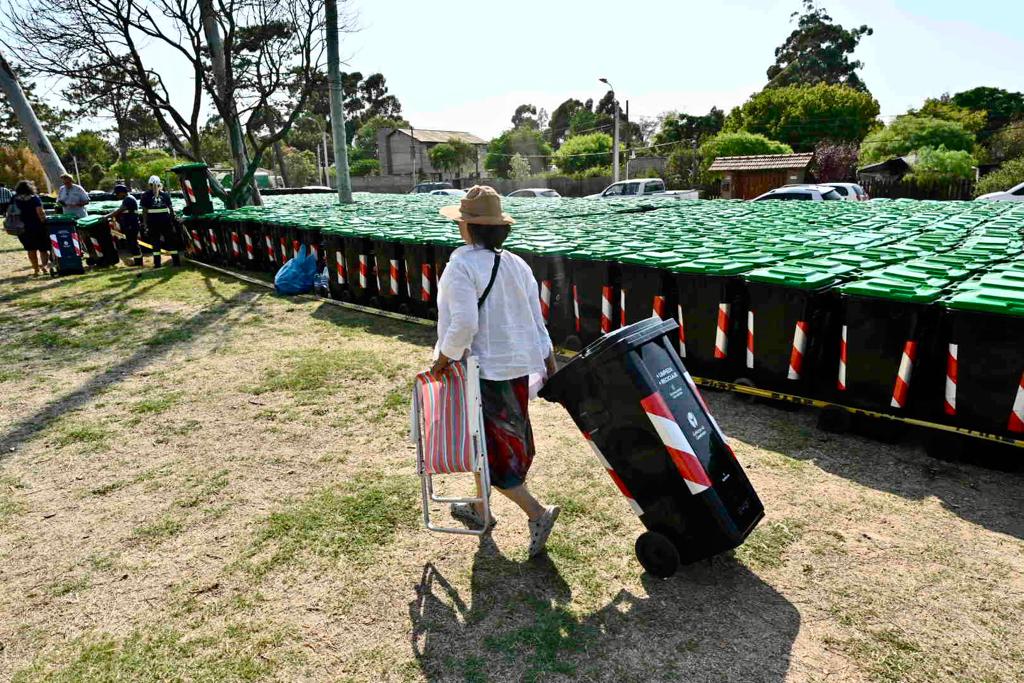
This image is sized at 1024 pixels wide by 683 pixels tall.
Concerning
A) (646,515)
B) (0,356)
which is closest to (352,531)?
(646,515)

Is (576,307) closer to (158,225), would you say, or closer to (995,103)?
(158,225)

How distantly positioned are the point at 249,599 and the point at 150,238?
45.5 feet

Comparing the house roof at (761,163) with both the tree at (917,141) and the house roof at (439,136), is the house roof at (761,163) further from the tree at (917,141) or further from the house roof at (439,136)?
the house roof at (439,136)

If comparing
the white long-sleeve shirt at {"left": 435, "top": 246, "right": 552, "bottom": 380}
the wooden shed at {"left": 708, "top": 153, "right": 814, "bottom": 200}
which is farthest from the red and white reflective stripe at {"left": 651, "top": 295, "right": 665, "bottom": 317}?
the wooden shed at {"left": 708, "top": 153, "right": 814, "bottom": 200}

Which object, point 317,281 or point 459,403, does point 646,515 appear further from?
point 317,281

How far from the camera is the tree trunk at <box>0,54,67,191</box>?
16938 mm

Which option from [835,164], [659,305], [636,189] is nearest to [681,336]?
[659,305]

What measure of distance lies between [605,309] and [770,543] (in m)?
3.37

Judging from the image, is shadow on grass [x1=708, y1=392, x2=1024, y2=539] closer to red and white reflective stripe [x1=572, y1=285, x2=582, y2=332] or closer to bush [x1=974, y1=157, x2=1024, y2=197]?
red and white reflective stripe [x1=572, y1=285, x2=582, y2=332]

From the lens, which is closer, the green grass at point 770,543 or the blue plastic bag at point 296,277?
the green grass at point 770,543

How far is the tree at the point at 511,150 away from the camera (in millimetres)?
64438

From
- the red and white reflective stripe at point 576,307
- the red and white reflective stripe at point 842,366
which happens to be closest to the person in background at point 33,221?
the red and white reflective stripe at point 576,307

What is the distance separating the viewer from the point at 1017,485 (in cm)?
400

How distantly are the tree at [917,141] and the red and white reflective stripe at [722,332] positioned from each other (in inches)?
1423
